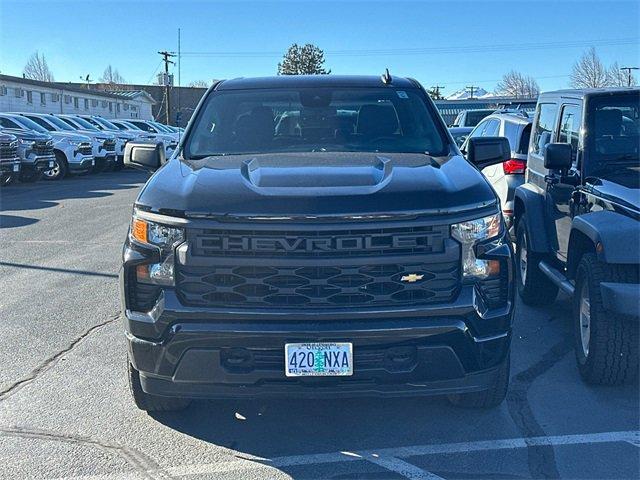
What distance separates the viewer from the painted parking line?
364cm

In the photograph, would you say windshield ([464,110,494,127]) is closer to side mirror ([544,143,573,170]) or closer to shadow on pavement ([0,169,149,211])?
shadow on pavement ([0,169,149,211])

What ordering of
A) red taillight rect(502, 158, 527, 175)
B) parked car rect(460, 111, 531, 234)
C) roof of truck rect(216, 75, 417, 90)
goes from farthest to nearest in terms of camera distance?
red taillight rect(502, 158, 527, 175)
parked car rect(460, 111, 531, 234)
roof of truck rect(216, 75, 417, 90)

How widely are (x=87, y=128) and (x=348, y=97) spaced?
21.3 m

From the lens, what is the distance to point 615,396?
4578 mm

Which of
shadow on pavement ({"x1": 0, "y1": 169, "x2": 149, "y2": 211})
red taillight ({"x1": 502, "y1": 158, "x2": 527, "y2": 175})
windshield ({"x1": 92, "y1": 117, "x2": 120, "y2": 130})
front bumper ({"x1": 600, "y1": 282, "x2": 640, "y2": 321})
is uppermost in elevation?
red taillight ({"x1": 502, "y1": 158, "x2": 527, "y2": 175})

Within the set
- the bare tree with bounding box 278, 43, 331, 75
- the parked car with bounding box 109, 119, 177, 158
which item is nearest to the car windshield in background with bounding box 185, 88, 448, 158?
the parked car with bounding box 109, 119, 177, 158

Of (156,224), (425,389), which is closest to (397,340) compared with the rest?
(425,389)

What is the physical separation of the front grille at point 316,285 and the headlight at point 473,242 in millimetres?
85

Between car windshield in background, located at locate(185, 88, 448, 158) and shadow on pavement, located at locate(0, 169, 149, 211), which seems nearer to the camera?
car windshield in background, located at locate(185, 88, 448, 158)

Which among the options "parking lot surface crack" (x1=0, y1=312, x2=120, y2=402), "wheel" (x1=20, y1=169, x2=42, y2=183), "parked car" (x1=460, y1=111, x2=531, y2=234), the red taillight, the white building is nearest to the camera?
"parking lot surface crack" (x1=0, y1=312, x2=120, y2=402)

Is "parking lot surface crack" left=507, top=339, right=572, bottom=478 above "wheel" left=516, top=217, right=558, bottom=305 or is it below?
below

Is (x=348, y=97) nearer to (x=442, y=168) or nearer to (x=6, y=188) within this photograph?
(x=442, y=168)

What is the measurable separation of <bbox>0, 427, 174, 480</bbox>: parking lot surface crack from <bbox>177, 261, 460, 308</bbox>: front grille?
0.84m

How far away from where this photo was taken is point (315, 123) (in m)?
5.13
